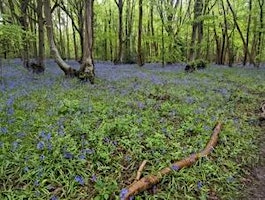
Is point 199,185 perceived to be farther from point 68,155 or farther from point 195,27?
point 195,27

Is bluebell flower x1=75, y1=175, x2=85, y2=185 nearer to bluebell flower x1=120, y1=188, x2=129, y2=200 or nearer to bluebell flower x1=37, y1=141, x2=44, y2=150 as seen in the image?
bluebell flower x1=120, y1=188, x2=129, y2=200

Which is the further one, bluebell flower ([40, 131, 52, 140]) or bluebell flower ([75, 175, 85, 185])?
bluebell flower ([40, 131, 52, 140])

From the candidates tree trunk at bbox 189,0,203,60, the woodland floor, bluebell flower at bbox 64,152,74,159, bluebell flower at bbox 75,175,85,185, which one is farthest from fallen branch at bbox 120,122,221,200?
tree trunk at bbox 189,0,203,60

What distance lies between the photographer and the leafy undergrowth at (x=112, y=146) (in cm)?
435

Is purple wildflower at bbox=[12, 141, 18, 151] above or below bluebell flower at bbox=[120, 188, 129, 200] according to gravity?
above

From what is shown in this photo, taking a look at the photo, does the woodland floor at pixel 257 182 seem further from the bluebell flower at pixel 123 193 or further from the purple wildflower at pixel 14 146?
the purple wildflower at pixel 14 146

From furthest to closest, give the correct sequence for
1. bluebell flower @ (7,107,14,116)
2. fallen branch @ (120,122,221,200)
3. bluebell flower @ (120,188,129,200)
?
bluebell flower @ (7,107,14,116)
fallen branch @ (120,122,221,200)
bluebell flower @ (120,188,129,200)

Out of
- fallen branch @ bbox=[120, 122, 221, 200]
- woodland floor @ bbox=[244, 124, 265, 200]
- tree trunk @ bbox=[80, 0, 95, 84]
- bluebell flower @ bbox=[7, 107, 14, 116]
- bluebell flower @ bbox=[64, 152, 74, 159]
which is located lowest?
woodland floor @ bbox=[244, 124, 265, 200]

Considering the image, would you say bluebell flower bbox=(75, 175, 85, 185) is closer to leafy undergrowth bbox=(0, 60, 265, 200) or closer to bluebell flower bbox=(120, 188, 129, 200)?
leafy undergrowth bbox=(0, 60, 265, 200)

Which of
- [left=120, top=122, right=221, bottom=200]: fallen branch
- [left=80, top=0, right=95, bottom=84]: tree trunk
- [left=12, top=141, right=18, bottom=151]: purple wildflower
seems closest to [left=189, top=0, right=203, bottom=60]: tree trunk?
[left=80, top=0, right=95, bottom=84]: tree trunk

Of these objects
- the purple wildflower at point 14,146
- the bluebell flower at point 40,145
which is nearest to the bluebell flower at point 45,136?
the bluebell flower at point 40,145

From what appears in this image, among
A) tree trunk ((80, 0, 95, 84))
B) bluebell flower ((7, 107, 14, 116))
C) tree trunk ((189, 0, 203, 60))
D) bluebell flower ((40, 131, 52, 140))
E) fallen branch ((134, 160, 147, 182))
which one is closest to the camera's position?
fallen branch ((134, 160, 147, 182))

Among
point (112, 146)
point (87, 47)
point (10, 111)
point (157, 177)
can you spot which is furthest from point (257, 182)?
point (87, 47)

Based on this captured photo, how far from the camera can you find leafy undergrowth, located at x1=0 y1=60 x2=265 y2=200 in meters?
4.35
